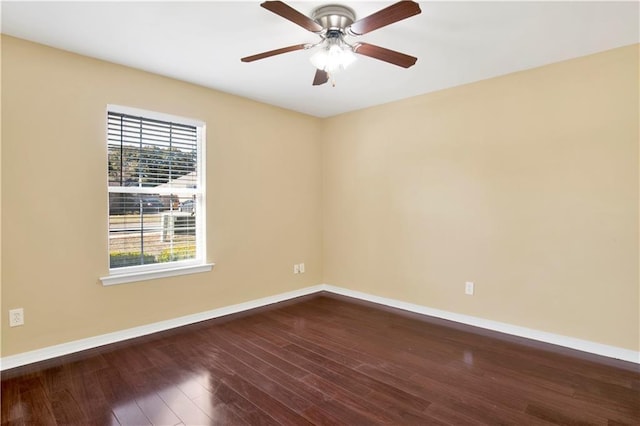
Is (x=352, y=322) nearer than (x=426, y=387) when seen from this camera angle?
No

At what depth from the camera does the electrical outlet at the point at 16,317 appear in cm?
248

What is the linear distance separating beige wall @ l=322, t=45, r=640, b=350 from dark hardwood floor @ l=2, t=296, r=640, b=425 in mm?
438

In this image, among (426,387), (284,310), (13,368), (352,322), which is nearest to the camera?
(426,387)

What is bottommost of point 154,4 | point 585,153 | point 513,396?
point 513,396

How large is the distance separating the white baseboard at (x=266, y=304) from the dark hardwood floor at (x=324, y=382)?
0.30ft

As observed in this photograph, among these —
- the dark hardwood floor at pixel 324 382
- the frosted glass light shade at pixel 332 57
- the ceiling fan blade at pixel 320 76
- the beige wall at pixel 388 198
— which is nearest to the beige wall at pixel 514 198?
the beige wall at pixel 388 198

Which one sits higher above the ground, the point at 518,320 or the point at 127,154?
the point at 127,154

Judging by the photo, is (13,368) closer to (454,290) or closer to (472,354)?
(472,354)

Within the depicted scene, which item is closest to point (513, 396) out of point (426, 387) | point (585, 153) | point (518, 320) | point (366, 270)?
point (426, 387)

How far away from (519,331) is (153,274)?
11.2 feet

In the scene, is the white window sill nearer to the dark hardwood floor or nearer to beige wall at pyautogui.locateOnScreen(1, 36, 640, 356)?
beige wall at pyautogui.locateOnScreen(1, 36, 640, 356)

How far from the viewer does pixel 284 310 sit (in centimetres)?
389

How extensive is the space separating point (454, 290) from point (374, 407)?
1.89 m

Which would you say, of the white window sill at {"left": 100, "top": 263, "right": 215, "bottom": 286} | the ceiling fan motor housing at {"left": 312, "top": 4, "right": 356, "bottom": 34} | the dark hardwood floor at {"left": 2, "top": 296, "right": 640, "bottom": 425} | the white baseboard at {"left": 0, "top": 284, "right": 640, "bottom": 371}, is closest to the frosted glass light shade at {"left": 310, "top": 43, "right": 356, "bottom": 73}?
the ceiling fan motor housing at {"left": 312, "top": 4, "right": 356, "bottom": 34}
